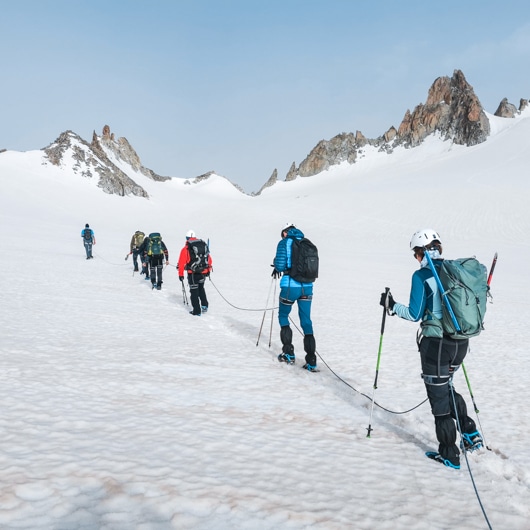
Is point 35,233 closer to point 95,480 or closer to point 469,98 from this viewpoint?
point 95,480

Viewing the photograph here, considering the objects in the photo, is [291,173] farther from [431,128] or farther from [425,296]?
[425,296]

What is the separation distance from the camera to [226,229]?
49.5 m

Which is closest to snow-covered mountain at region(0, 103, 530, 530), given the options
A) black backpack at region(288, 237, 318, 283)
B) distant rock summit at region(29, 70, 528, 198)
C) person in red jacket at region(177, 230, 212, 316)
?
person in red jacket at region(177, 230, 212, 316)

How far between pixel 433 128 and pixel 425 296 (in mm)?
132334

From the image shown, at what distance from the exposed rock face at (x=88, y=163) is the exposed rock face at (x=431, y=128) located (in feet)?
240

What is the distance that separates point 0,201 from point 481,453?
61.0m

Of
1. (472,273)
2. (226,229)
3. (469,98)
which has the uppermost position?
(469,98)

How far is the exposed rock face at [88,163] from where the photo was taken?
76.4 metres

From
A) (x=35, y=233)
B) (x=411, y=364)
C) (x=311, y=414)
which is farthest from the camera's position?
(x=35, y=233)

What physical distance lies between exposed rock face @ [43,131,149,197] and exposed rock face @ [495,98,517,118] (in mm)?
114035

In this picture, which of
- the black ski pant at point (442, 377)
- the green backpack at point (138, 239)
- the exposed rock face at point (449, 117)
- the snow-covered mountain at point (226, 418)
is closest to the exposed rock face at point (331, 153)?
the exposed rock face at point (449, 117)

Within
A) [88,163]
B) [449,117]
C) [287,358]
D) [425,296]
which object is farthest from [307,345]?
[449,117]

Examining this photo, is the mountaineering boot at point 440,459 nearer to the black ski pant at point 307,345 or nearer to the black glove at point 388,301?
the black glove at point 388,301

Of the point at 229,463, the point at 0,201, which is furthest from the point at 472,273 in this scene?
the point at 0,201
